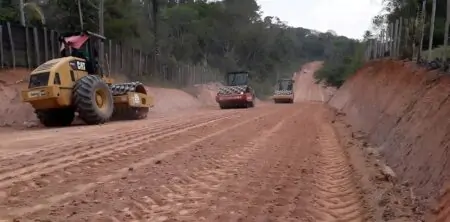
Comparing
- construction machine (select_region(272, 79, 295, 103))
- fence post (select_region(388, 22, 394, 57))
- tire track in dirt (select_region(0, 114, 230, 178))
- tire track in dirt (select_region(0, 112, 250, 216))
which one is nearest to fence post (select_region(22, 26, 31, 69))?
tire track in dirt (select_region(0, 114, 230, 178))

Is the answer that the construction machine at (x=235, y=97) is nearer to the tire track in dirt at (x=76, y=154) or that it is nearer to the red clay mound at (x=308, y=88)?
the tire track in dirt at (x=76, y=154)

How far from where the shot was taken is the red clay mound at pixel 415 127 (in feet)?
17.8

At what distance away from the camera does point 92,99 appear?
13.2m

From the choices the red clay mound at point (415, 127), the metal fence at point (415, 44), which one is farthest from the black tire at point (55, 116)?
the metal fence at point (415, 44)

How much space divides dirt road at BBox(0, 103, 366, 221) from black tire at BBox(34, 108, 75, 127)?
407cm

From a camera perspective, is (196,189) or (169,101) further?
(169,101)

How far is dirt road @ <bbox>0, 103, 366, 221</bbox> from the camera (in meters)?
4.69

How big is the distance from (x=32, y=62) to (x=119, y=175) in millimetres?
14276

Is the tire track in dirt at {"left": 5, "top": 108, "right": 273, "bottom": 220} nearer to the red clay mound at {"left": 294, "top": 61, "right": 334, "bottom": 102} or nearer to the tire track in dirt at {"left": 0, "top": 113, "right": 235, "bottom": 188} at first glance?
the tire track in dirt at {"left": 0, "top": 113, "right": 235, "bottom": 188}

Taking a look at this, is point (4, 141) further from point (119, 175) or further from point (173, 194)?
point (173, 194)

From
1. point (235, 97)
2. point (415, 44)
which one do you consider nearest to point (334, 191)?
point (415, 44)

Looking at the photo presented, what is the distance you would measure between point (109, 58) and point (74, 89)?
1163 centimetres

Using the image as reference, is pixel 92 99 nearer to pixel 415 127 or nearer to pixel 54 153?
pixel 54 153

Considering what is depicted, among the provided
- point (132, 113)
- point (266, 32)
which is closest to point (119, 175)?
point (132, 113)
